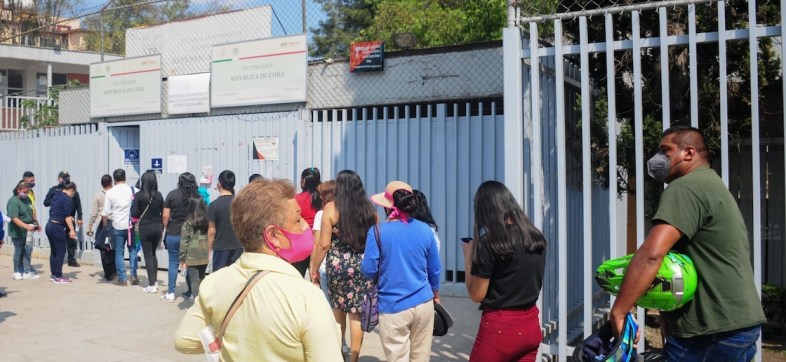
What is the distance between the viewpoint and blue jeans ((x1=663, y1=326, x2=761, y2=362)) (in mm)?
3207

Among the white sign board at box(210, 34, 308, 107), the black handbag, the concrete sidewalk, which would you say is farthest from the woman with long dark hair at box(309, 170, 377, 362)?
the black handbag

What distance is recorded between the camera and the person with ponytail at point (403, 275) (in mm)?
4891

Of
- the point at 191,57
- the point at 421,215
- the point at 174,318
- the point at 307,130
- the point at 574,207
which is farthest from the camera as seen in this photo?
the point at 191,57

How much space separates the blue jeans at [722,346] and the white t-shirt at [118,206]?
9.00m

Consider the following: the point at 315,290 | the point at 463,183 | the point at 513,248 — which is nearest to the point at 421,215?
the point at 513,248

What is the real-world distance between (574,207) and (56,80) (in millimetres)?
25910

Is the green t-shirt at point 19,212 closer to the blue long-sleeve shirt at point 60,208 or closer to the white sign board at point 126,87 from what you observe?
the blue long-sleeve shirt at point 60,208

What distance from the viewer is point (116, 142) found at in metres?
13.0

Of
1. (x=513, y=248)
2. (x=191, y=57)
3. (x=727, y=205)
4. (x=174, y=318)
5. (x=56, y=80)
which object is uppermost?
(x=56, y=80)

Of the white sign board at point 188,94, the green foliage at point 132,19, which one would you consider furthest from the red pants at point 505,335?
the green foliage at point 132,19

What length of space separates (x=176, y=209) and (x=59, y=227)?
2.83 meters

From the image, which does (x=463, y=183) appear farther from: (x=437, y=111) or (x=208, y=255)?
(x=208, y=255)

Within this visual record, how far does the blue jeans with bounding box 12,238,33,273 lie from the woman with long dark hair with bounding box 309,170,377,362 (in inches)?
280

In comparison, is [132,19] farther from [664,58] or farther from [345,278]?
[664,58]
